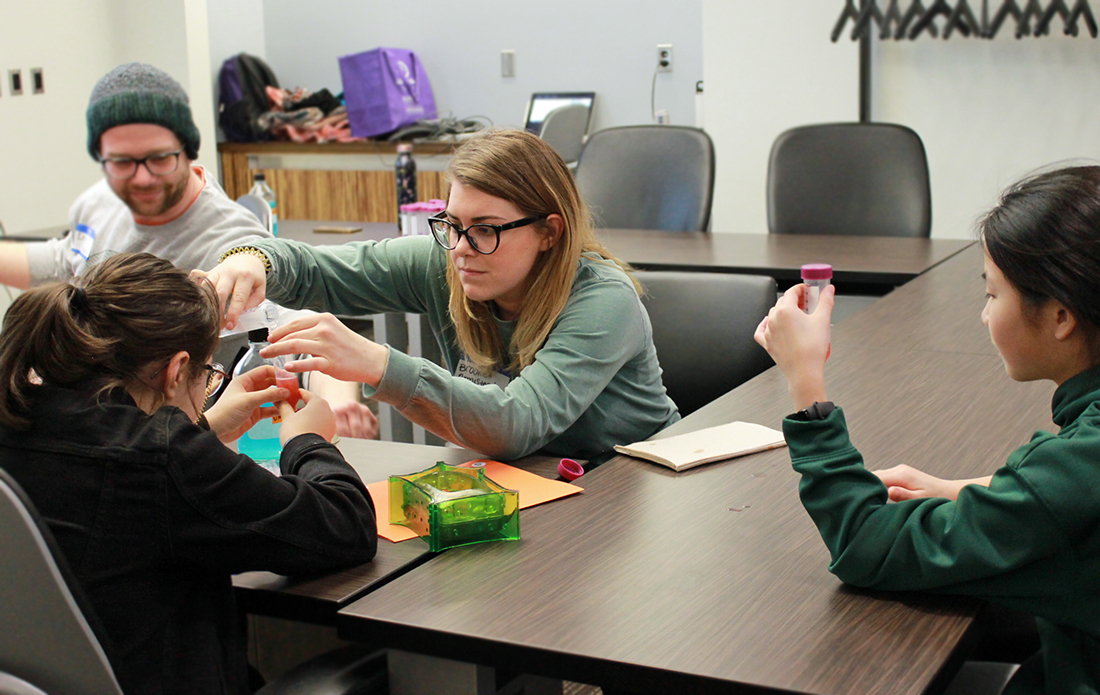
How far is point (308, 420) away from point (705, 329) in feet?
3.27

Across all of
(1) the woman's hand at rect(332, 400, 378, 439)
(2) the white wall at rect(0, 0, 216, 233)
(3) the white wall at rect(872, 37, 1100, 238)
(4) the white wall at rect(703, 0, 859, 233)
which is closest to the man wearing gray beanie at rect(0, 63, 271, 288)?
(1) the woman's hand at rect(332, 400, 378, 439)

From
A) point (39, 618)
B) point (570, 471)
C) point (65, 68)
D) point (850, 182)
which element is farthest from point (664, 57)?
point (39, 618)

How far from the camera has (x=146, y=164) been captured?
2123 mm

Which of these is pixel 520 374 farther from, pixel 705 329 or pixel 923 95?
pixel 923 95

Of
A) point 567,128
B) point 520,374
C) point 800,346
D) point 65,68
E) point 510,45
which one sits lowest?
point 520,374

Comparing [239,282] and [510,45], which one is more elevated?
[510,45]

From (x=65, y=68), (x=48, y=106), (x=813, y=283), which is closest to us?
(x=813, y=283)

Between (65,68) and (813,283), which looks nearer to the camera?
(813,283)

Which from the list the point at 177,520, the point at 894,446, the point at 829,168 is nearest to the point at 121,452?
the point at 177,520

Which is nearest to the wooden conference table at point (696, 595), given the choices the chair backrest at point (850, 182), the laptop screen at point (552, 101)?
the chair backrest at point (850, 182)

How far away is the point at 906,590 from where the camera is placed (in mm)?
1099

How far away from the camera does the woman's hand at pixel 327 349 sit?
53.9 inches

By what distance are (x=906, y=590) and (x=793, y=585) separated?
11 centimetres

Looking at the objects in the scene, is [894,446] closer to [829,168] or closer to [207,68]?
[829,168]
